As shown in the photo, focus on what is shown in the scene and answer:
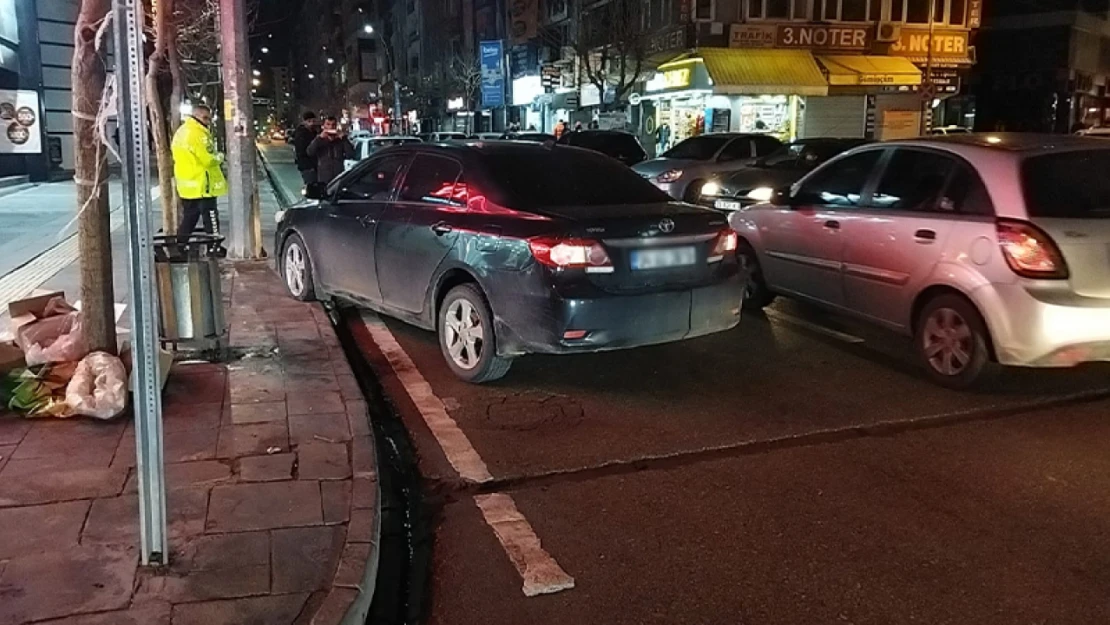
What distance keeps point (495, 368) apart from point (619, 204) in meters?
1.41

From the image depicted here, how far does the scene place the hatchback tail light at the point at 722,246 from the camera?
22.5ft

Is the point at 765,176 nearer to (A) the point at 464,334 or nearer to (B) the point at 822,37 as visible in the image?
(A) the point at 464,334

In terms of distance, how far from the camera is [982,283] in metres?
6.44

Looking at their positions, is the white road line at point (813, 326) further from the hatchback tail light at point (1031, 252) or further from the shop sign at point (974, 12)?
the shop sign at point (974, 12)

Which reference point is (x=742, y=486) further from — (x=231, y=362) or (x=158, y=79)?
(x=158, y=79)

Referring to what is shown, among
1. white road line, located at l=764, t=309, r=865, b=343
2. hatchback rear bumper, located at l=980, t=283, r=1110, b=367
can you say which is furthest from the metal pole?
white road line, located at l=764, t=309, r=865, b=343

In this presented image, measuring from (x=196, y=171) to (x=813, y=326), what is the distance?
22.3 ft

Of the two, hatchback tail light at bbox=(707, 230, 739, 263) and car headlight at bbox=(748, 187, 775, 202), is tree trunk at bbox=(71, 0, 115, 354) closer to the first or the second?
hatchback tail light at bbox=(707, 230, 739, 263)

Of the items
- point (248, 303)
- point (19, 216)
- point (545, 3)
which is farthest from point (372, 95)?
point (248, 303)

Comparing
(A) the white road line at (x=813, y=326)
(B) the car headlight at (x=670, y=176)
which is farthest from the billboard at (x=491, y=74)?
(A) the white road line at (x=813, y=326)

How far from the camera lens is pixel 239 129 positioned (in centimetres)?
1188

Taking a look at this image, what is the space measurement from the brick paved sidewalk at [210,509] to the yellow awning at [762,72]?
24.3 metres

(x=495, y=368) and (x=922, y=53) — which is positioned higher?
(x=922, y=53)

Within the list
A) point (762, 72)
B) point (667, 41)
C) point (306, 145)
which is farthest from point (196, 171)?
point (667, 41)
